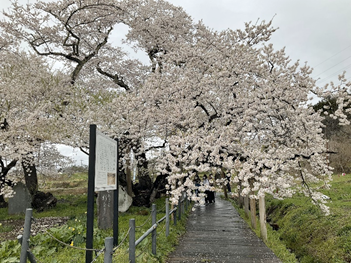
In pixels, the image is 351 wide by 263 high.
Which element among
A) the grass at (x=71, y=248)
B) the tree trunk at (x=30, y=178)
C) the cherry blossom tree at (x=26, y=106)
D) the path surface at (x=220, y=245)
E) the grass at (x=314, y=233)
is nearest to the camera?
the grass at (x=71, y=248)

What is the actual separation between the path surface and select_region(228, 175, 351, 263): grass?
0.73 m

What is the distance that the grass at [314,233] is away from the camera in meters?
7.49

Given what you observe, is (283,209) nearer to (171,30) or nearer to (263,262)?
(263,262)

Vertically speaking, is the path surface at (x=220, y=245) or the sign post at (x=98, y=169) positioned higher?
the sign post at (x=98, y=169)

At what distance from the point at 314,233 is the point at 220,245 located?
3.61 m

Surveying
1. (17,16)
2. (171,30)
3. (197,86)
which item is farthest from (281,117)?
(17,16)

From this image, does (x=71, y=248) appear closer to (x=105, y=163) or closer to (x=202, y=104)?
(x=105, y=163)

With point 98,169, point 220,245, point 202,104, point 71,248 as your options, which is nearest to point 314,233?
point 220,245

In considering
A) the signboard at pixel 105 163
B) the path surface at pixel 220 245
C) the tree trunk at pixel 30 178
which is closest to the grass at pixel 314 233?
the path surface at pixel 220 245

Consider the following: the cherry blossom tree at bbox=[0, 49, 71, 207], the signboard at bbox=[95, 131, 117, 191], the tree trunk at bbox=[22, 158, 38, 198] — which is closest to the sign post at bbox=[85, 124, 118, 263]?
the signboard at bbox=[95, 131, 117, 191]

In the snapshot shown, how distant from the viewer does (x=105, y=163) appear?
5207 millimetres

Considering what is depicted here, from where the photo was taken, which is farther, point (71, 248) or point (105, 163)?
point (71, 248)

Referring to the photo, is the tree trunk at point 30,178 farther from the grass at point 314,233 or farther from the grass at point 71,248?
the grass at point 314,233

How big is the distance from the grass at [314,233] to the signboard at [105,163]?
5.22 meters
